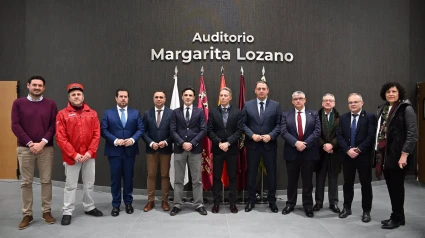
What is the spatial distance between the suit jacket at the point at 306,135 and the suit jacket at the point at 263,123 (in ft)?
0.46

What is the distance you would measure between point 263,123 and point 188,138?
103cm

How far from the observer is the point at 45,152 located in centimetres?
393

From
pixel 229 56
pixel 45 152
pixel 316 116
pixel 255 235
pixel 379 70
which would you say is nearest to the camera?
pixel 255 235

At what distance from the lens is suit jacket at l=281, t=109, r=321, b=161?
14.1ft

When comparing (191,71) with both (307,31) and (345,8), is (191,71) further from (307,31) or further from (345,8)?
(345,8)

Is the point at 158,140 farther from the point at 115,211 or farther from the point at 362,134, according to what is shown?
the point at 362,134

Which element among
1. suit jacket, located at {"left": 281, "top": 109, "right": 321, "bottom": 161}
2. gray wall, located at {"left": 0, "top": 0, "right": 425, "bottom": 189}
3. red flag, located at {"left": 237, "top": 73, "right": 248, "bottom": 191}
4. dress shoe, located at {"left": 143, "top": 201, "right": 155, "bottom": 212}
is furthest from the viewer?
gray wall, located at {"left": 0, "top": 0, "right": 425, "bottom": 189}

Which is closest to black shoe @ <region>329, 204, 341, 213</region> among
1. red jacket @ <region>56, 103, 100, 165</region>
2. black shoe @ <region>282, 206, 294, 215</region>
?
black shoe @ <region>282, 206, 294, 215</region>

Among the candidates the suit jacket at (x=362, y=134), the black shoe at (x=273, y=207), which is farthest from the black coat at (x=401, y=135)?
the black shoe at (x=273, y=207)

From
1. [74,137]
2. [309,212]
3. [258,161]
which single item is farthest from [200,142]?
[309,212]

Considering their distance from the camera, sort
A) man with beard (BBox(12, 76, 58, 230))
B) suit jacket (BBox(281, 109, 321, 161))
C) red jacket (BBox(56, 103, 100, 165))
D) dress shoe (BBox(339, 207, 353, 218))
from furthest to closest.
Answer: suit jacket (BBox(281, 109, 321, 161)) → dress shoe (BBox(339, 207, 353, 218)) → red jacket (BBox(56, 103, 100, 165)) → man with beard (BBox(12, 76, 58, 230))

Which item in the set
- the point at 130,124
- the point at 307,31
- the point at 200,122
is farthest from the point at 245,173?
the point at 307,31

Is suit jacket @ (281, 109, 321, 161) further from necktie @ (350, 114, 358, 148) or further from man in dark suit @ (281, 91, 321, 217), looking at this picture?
necktie @ (350, 114, 358, 148)

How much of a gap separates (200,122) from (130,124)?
944 millimetres
